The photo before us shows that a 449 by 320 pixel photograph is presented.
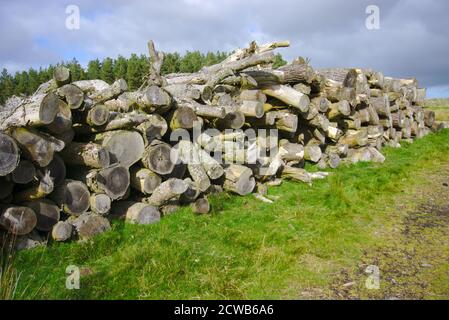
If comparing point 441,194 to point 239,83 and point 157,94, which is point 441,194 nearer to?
point 239,83


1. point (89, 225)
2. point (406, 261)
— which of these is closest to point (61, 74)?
point (89, 225)

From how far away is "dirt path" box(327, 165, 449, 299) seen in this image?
170 inches

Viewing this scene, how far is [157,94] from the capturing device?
20.7ft

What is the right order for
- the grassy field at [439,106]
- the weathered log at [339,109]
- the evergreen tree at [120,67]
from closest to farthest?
the weathered log at [339,109]
the grassy field at [439,106]
the evergreen tree at [120,67]

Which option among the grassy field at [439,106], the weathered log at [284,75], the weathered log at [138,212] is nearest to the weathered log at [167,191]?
the weathered log at [138,212]

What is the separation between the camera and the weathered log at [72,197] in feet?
18.2

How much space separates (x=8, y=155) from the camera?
185 inches

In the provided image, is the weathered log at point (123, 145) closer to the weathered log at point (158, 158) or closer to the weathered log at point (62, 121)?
Answer: the weathered log at point (158, 158)

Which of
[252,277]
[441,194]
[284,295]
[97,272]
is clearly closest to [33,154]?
[97,272]

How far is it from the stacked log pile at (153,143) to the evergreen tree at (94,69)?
44.3m

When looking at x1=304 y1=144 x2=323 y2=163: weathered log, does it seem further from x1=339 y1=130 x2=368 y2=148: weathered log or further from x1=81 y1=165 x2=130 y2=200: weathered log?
x1=81 y1=165 x2=130 y2=200: weathered log

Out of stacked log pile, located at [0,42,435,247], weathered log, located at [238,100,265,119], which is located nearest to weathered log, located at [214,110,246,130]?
stacked log pile, located at [0,42,435,247]

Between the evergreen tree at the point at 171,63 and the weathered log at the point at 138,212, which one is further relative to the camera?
the evergreen tree at the point at 171,63
